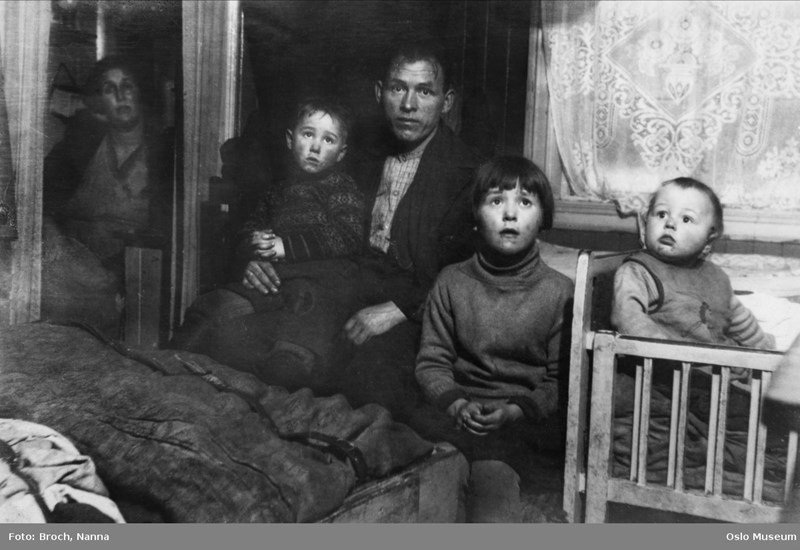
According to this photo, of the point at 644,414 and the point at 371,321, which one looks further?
the point at 371,321

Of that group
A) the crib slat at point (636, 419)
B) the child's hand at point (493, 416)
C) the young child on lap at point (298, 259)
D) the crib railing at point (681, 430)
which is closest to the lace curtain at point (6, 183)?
the young child on lap at point (298, 259)

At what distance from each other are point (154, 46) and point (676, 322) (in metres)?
1.73

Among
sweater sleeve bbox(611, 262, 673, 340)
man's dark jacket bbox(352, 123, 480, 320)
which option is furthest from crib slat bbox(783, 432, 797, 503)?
man's dark jacket bbox(352, 123, 480, 320)

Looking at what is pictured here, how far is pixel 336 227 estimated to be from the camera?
7.76ft

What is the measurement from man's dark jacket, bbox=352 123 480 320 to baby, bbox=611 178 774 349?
470mm

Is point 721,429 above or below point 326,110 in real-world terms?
below

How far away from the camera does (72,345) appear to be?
2320 mm

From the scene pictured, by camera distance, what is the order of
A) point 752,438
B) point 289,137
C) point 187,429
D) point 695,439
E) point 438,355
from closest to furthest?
point 752,438 < point 695,439 < point 187,429 < point 438,355 < point 289,137

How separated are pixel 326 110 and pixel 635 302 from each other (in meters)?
1.06

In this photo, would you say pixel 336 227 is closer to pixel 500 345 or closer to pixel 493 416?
pixel 500 345

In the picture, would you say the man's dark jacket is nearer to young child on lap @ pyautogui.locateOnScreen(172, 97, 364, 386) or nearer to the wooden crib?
young child on lap @ pyautogui.locateOnScreen(172, 97, 364, 386)

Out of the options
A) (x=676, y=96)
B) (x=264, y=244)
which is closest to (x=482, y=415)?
(x=264, y=244)

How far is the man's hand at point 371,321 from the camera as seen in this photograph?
7.47 ft

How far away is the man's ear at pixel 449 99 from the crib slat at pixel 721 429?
1.03 m
